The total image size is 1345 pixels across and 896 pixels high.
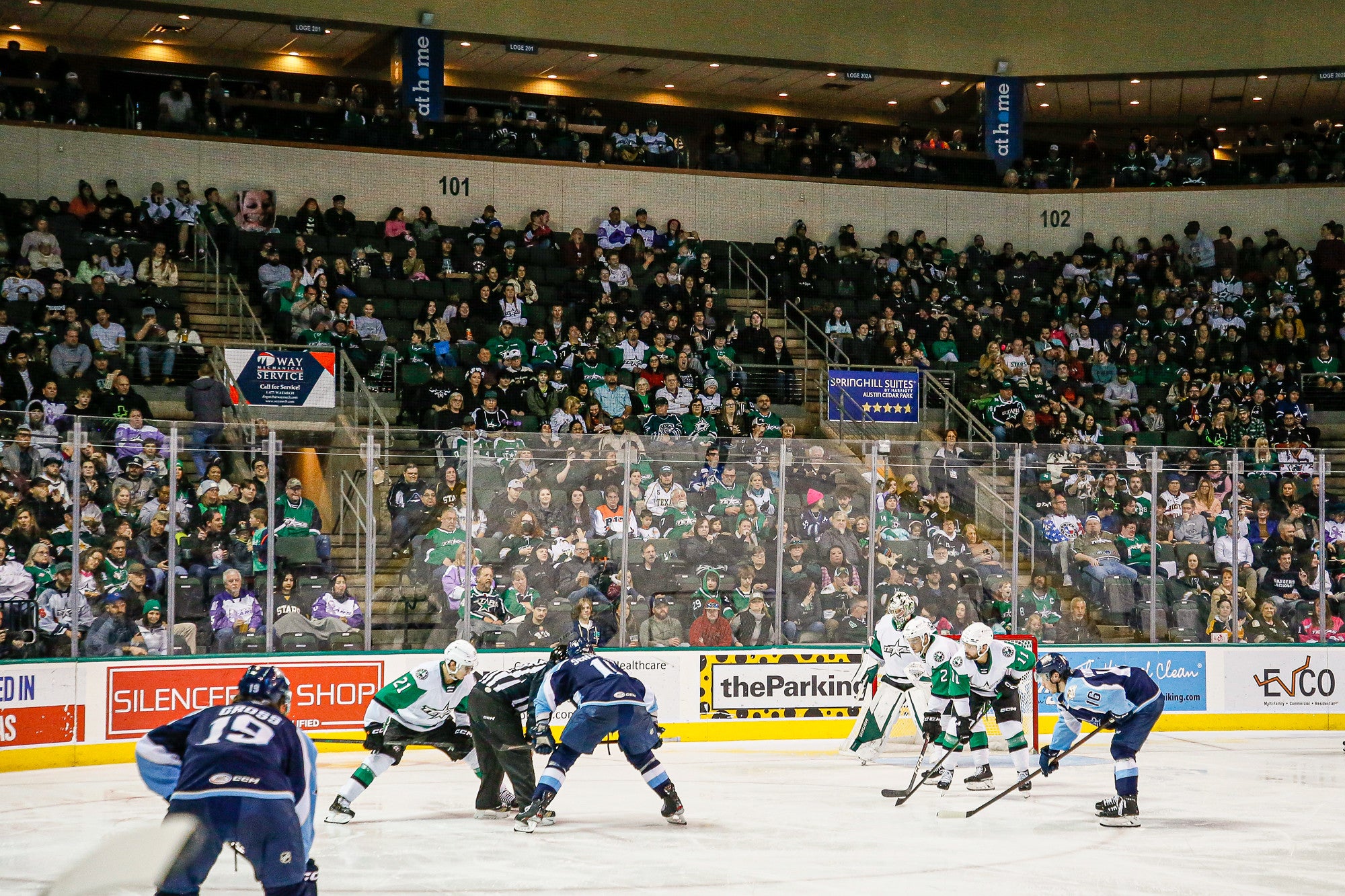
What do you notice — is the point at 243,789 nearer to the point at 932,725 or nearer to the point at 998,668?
the point at 932,725

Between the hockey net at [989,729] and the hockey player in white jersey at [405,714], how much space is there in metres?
5.04

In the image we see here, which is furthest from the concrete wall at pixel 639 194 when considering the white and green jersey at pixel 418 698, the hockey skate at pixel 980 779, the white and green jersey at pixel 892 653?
the hockey skate at pixel 980 779

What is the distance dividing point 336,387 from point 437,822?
8684 millimetres

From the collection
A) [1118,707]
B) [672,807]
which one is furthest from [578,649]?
[1118,707]

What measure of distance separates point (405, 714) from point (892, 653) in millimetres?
4780

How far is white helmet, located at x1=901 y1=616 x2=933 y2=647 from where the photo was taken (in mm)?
13125

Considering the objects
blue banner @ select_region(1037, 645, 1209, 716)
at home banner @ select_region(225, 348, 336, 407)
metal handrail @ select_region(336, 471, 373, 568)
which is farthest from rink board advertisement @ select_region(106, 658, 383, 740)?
blue banner @ select_region(1037, 645, 1209, 716)

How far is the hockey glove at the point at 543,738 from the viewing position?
10469mm

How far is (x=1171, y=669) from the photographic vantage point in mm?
16422

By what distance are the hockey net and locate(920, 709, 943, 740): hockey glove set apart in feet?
6.93

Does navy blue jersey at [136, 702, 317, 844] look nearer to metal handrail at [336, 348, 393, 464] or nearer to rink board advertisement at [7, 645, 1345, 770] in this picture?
rink board advertisement at [7, 645, 1345, 770]

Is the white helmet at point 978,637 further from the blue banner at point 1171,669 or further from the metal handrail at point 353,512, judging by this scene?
the metal handrail at point 353,512

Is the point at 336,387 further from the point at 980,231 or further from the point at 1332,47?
the point at 1332,47

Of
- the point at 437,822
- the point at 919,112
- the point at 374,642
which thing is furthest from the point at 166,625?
the point at 919,112
